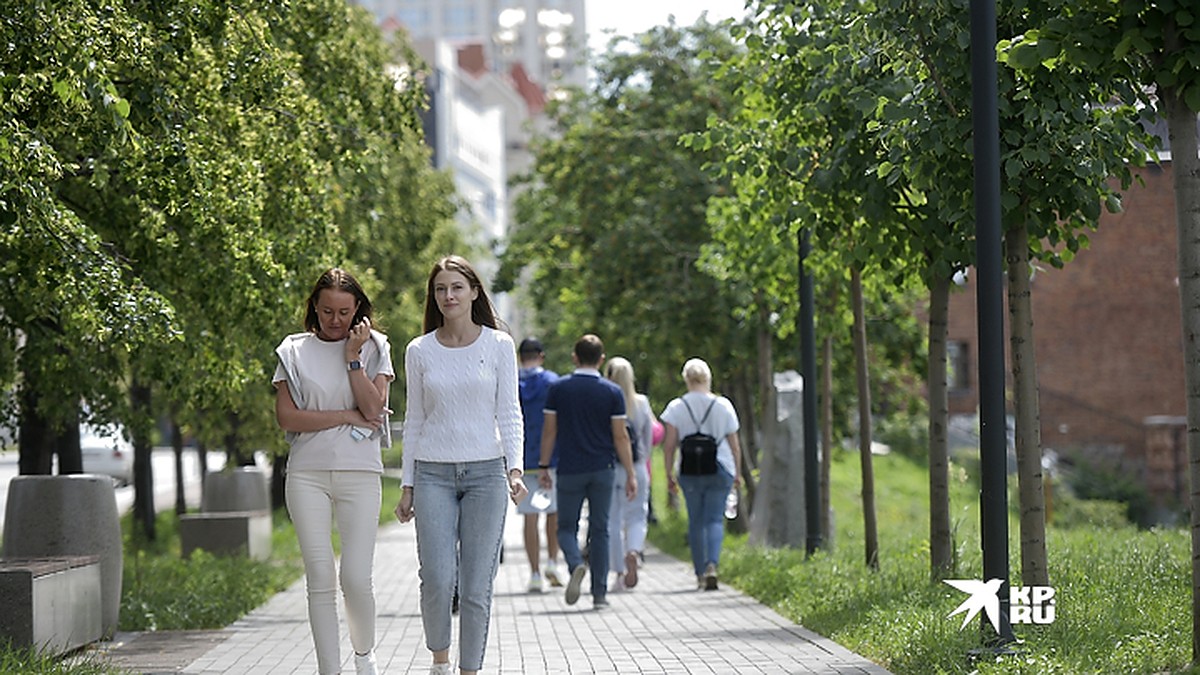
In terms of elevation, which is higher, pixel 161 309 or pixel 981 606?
pixel 161 309

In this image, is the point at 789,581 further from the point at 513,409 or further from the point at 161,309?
the point at 513,409

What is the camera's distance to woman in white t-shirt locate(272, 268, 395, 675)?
9195 millimetres

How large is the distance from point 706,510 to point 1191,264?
839cm

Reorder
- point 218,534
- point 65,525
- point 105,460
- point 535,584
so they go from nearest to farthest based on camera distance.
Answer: point 65,525, point 535,584, point 218,534, point 105,460

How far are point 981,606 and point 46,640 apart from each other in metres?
4.77

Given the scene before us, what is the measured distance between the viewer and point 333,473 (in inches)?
363

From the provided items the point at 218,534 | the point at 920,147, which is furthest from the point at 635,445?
the point at 920,147

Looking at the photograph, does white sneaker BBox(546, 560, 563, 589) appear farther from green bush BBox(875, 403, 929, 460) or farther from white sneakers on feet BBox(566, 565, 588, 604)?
green bush BBox(875, 403, 929, 460)

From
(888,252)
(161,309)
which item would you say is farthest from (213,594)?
(888,252)

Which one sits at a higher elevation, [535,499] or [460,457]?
[460,457]

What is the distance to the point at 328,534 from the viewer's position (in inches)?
363

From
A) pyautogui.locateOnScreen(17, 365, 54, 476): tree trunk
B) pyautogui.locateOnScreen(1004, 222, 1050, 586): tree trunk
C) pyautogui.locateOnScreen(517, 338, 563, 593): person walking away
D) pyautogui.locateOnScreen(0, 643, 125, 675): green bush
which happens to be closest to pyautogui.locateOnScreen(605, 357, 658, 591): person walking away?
pyautogui.locateOnScreen(517, 338, 563, 593): person walking away

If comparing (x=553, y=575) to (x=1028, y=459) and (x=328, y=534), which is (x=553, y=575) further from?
(x=328, y=534)

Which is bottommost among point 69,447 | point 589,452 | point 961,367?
point 589,452
